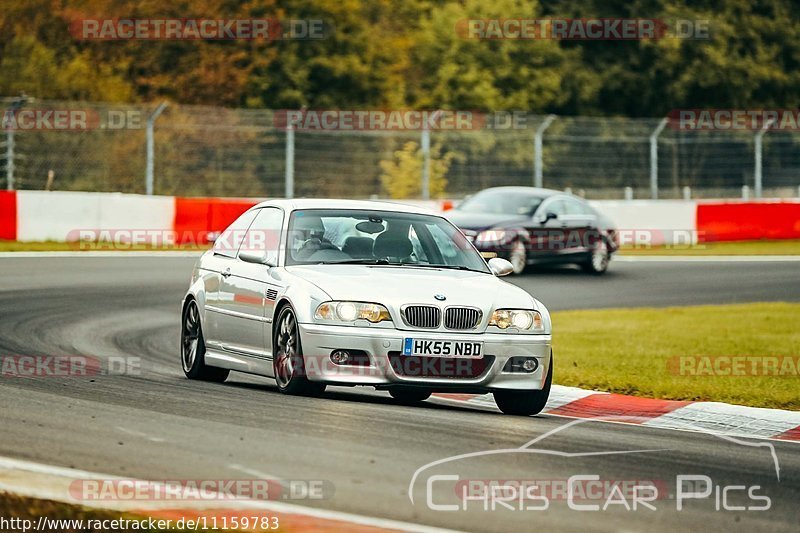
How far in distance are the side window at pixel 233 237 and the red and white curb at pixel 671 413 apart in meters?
1.83

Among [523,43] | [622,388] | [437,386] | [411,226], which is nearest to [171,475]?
[437,386]

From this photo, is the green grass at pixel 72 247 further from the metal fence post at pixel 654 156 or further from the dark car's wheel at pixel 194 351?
the dark car's wheel at pixel 194 351

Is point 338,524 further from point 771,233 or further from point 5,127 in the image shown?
point 771,233

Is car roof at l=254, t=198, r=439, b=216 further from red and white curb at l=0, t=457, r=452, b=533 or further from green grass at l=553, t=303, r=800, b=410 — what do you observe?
red and white curb at l=0, t=457, r=452, b=533

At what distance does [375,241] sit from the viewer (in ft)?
35.7

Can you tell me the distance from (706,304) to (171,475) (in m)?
14.8

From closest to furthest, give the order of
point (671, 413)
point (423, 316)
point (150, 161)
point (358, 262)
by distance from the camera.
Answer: point (423, 316) < point (358, 262) < point (671, 413) < point (150, 161)

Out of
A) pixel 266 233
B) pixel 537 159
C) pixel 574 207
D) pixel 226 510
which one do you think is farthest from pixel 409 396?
pixel 537 159

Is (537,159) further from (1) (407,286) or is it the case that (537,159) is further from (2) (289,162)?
(1) (407,286)

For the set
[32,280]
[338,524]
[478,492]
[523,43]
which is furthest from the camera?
[523,43]

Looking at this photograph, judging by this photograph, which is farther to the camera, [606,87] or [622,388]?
[606,87]

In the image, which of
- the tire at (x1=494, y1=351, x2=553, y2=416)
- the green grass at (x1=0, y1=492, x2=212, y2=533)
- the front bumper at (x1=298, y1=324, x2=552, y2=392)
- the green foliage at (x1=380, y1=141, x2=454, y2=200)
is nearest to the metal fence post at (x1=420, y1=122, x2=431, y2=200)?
the green foliage at (x1=380, y1=141, x2=454, y2=200)

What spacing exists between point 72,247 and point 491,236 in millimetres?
7021

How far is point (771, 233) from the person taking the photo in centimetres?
3388
